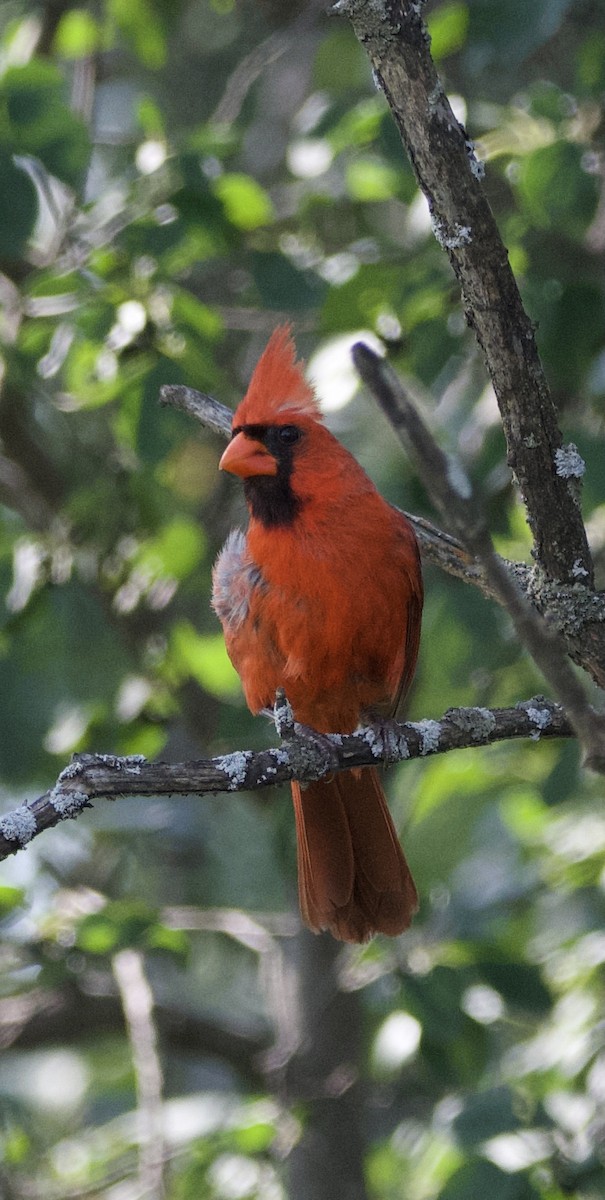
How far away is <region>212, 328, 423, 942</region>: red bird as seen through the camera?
2809 millimetres

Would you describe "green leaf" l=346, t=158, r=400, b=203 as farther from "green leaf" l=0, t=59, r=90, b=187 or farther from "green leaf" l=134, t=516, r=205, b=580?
"green leaf" l=134, t=516, r=205, b=580

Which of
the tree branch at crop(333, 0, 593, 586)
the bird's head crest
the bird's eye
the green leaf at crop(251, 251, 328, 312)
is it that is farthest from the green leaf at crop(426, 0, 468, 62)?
the tree branch at crop(333, 0, 593, 586)

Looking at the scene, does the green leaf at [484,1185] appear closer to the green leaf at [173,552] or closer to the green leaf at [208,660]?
the green leaf at [208,660]

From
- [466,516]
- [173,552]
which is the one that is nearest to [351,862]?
[173,552]

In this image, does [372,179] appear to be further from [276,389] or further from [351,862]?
[351,862]

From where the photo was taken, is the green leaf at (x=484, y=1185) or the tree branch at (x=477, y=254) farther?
the green leaf at (x=484, y=1185)

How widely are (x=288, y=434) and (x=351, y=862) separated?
935 mm

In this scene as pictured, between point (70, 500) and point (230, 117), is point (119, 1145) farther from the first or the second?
point (230, 117)

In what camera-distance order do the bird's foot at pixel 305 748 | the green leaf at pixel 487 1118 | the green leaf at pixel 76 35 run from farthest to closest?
the green leaf at pixel 76 35
the green leaf at pixel 487 1118
the bird's foot at pixel 305 748

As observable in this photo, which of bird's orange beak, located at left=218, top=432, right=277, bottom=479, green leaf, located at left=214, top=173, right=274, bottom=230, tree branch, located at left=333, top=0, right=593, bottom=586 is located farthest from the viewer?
green leaf, located at left=214, top=173, right=274, bottom=230

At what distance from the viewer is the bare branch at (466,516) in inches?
55.5

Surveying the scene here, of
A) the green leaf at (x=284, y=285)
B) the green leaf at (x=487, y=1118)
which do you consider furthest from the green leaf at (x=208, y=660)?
the green leaf at (x=487, y=1118)

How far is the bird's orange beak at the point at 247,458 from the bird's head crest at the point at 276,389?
43 mm

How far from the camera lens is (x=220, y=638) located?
3.81m
